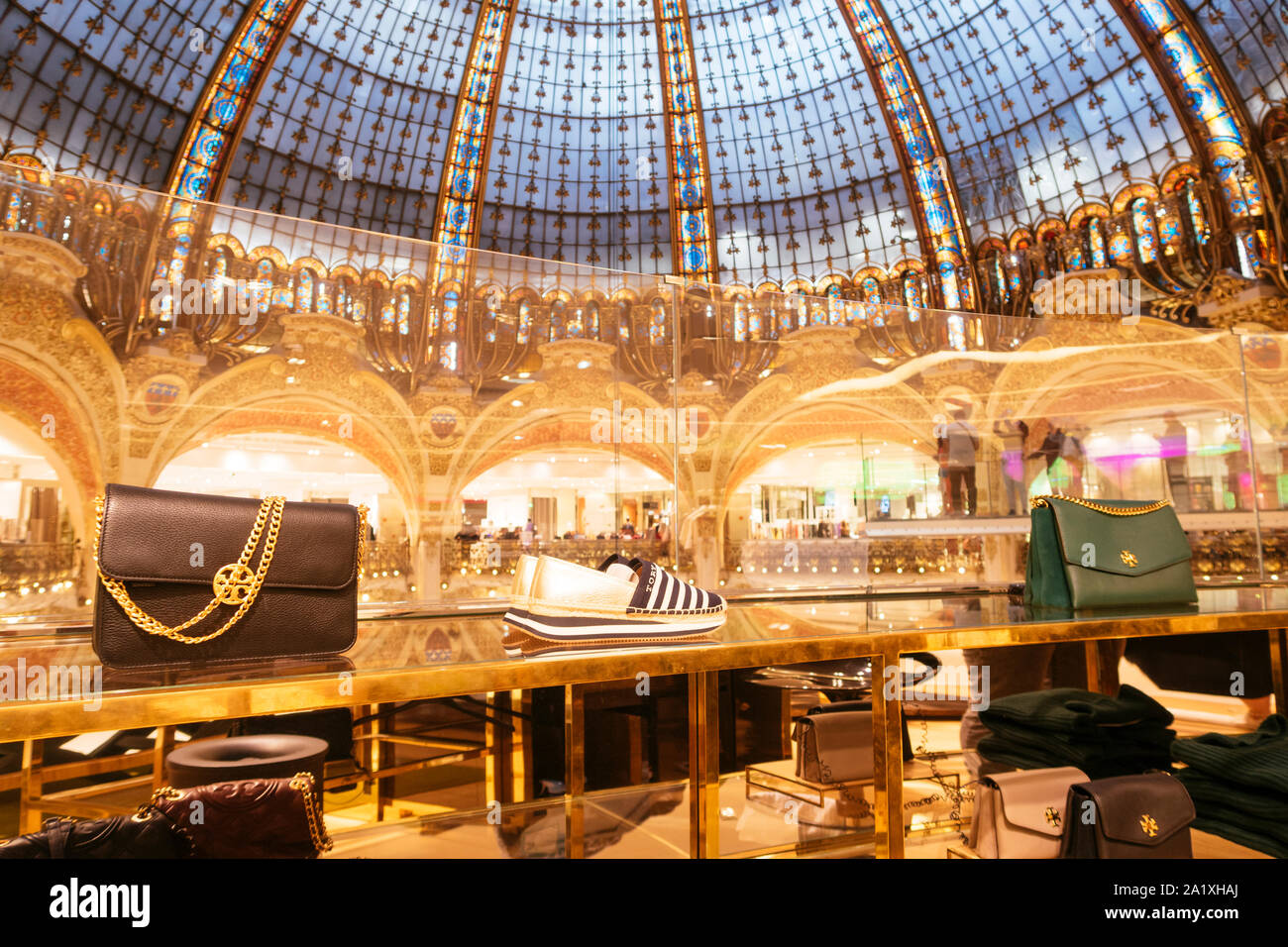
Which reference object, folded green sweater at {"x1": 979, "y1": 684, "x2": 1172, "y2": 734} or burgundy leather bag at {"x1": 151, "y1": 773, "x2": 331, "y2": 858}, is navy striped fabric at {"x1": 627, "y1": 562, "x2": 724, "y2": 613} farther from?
folded green sweater at {"x1": 979, "y1": 684, "x2": 1172, "y2": 734}

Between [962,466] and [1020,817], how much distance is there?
5.40ft

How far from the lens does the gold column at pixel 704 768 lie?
1.67 meters

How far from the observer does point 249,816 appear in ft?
4.58

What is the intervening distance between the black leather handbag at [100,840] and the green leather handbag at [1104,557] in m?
1.94

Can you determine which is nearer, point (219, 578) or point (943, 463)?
point (219, 578)

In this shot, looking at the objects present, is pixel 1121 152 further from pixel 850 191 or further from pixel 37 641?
pixel 37 641

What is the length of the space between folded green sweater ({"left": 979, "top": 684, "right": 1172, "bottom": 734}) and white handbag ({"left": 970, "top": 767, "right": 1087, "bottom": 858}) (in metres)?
0.30

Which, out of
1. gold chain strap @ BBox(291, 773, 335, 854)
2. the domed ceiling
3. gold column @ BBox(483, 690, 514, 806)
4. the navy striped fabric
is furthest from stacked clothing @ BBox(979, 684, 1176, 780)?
the domed ceiling

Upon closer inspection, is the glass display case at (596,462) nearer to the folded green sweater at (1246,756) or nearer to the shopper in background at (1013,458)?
the shopper in background at (1013,458)

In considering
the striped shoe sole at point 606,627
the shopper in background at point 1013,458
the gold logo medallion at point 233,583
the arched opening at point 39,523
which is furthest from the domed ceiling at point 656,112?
the striped shoe sole at point 606,627

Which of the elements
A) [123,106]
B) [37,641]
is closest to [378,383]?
[37,641]

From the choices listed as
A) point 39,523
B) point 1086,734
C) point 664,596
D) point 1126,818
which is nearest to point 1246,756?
point 1086,734

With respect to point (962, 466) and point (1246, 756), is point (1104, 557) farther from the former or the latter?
point (962, 466)

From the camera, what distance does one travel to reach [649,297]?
8.64 ft
